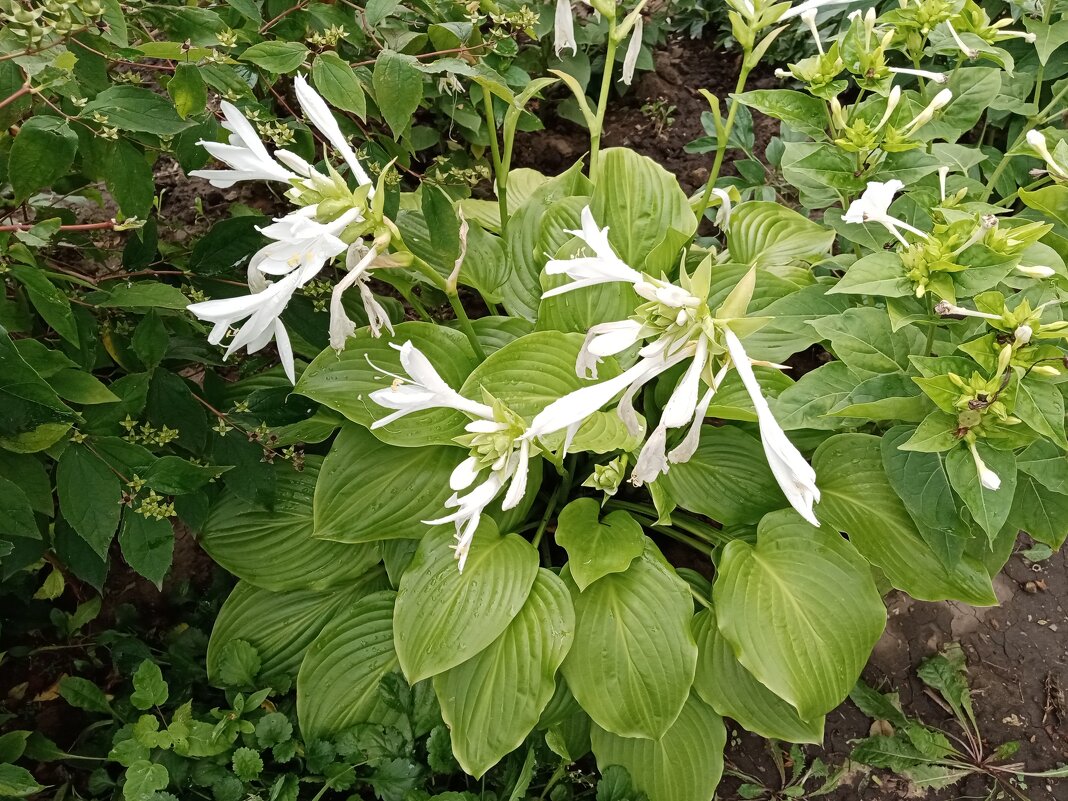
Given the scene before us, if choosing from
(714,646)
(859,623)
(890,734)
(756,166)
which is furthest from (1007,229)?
(890,734)

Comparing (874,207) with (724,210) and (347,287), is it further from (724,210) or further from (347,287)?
(347,287)

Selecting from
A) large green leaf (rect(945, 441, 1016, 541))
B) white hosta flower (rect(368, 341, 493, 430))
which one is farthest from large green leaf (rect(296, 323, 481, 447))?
large green leaf (rect(945, 441, 1016, 541))

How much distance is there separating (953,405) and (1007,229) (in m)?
0.31

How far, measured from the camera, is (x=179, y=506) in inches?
46.8

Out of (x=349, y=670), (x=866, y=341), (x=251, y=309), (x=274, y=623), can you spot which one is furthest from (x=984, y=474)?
(x=274, y=623)

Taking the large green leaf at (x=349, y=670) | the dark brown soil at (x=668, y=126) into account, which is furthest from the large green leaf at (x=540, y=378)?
the dark brown soil at (x=668, y=126)

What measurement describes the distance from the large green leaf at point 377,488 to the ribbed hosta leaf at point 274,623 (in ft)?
0.82

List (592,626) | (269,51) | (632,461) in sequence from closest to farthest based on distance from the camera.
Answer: (269,51) → (592,626) → (632,461)

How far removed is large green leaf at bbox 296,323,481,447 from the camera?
1312 millimetres

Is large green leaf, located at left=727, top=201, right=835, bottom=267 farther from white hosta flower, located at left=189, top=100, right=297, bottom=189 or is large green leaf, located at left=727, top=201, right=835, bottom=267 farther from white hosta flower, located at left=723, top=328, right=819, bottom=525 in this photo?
white hosta flower, located at left=189, top=100, right=297, bottom=189

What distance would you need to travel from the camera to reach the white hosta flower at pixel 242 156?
36.9 inches

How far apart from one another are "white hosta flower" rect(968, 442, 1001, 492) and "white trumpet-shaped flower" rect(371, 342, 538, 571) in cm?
67

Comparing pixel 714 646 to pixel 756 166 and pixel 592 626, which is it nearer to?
pixel 592 626

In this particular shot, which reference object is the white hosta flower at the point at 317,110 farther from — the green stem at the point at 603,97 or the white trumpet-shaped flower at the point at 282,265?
the green stem at the point at 603,97
